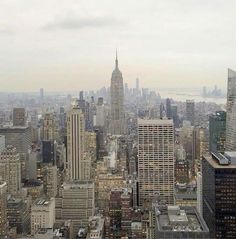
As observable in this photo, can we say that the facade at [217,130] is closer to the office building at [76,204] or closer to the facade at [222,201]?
the office building at [76,204]

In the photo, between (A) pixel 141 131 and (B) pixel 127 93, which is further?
(B) pixel 127 93

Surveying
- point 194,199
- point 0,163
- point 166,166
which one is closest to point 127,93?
point 166,166

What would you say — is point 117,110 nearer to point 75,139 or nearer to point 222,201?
point 75,139

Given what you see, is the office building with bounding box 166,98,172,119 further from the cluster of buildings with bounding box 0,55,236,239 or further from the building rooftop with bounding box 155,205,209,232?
the building rooftop with bounding box 155,205,209,232

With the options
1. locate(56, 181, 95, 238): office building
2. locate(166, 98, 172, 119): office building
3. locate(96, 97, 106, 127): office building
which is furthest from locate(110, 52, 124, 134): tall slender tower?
locate(56, 181, 95, 238): office building

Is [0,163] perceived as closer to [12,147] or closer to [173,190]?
[12,147]
